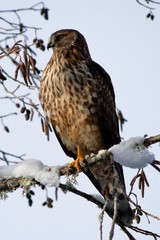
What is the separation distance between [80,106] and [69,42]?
3.07 ft

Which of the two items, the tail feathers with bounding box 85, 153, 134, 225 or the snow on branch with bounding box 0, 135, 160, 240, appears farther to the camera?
the tail feathers with bounding box 85, 153, 134, 225

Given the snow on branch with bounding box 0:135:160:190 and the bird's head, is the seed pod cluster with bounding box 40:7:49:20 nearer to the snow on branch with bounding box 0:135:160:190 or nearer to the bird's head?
the bird's head

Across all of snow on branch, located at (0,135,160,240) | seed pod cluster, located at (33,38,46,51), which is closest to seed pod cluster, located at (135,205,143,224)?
snow on branch, located at (0,135,160,240)

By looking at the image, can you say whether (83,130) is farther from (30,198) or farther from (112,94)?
(30,198)

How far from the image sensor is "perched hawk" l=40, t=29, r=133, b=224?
5.24 m

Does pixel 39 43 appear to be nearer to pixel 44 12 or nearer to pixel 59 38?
pixel 44 12

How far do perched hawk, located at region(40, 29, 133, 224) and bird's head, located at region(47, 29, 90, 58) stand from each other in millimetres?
128

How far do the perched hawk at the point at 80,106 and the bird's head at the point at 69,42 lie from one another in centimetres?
13

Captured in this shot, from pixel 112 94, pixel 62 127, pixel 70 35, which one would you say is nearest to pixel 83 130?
pixel 62 127

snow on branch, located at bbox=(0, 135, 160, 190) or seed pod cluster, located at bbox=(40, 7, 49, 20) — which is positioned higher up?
seed pod cluster, located at bbox=(40, 7, 49, 20)

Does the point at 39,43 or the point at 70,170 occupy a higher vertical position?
the point at 39,43

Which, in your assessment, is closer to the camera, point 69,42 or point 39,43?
point 39,43

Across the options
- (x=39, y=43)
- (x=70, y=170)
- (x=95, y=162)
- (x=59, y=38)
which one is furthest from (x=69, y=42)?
(x=95, y=162)

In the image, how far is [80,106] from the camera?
521 centimetres
